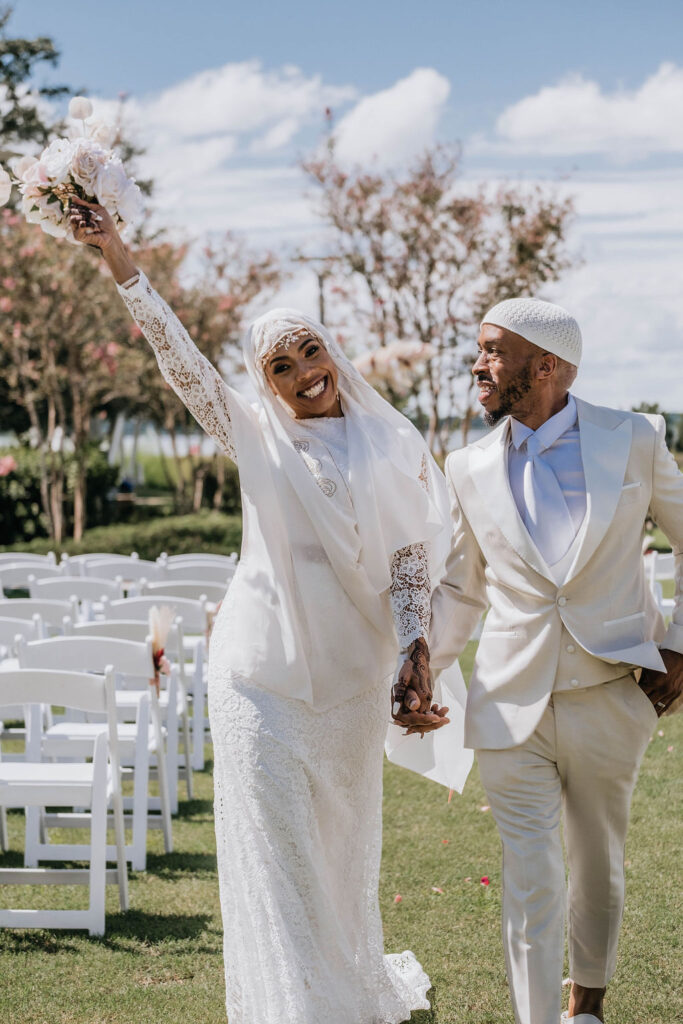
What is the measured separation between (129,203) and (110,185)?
0.08 meters

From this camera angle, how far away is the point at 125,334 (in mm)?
21688

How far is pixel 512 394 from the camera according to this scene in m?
3.65

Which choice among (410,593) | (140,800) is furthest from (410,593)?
(140,800)

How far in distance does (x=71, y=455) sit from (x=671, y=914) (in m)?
18.6

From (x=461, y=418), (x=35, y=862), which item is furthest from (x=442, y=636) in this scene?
(x=461, y=418)

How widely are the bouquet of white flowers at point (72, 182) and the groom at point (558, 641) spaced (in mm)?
1218

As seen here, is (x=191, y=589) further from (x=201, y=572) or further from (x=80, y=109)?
(x=80, y=109)

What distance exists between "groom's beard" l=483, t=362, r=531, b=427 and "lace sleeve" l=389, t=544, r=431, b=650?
1.87 feet

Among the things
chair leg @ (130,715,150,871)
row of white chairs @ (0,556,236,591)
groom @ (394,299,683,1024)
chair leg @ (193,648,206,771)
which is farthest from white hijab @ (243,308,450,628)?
row of white chairs @ (0,556,236,591)

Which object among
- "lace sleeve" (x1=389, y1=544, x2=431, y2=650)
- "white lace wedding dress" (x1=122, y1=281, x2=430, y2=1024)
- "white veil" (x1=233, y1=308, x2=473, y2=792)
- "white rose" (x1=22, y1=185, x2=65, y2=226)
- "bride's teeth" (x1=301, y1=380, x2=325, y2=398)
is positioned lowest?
"white lace wedding dress" (x1=122, y1=281, x2=430, y2=1024)

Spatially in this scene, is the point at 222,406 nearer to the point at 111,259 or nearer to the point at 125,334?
the point at 111,259

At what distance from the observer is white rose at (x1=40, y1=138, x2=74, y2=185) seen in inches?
148

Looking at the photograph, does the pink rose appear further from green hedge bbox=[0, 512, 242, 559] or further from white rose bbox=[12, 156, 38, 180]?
white rose bbox=[12, 156, 38, 180]

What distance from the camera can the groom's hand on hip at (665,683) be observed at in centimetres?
355
